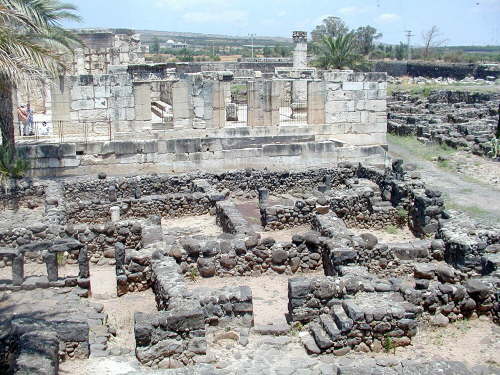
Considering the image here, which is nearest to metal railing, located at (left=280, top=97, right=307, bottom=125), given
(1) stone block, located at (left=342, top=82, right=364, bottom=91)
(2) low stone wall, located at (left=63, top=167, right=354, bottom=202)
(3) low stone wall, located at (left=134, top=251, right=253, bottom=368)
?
(1) stone block, located at (left=342, top=82, right=364, bottom=91)

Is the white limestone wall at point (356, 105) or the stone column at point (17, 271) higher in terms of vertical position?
the white limestone wall at point (356, 105)

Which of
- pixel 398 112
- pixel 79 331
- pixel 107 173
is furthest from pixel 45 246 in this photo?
pixel 398 112

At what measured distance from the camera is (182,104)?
21.1 metres

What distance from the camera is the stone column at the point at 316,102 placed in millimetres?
21625

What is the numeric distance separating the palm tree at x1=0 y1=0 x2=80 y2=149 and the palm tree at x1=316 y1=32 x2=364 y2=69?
65.5 feet

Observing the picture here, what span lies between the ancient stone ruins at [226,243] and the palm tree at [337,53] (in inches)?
645

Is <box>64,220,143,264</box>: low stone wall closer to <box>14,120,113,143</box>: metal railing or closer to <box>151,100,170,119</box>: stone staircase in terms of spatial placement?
<box>14,120,113,143</box>: metal railing

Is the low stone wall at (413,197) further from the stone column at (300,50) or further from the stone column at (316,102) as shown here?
the stone column at (300,50)

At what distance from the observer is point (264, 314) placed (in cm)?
1023

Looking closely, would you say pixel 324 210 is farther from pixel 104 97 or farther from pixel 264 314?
pixel 104 97

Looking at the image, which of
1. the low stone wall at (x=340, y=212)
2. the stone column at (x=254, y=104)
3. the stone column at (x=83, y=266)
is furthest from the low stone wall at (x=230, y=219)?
the stone column at (x=254, y=104)

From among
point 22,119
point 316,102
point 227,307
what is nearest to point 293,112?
point 316,102

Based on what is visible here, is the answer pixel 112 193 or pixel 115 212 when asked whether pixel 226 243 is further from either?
pixel 112 193

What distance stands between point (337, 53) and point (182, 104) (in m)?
20.6
